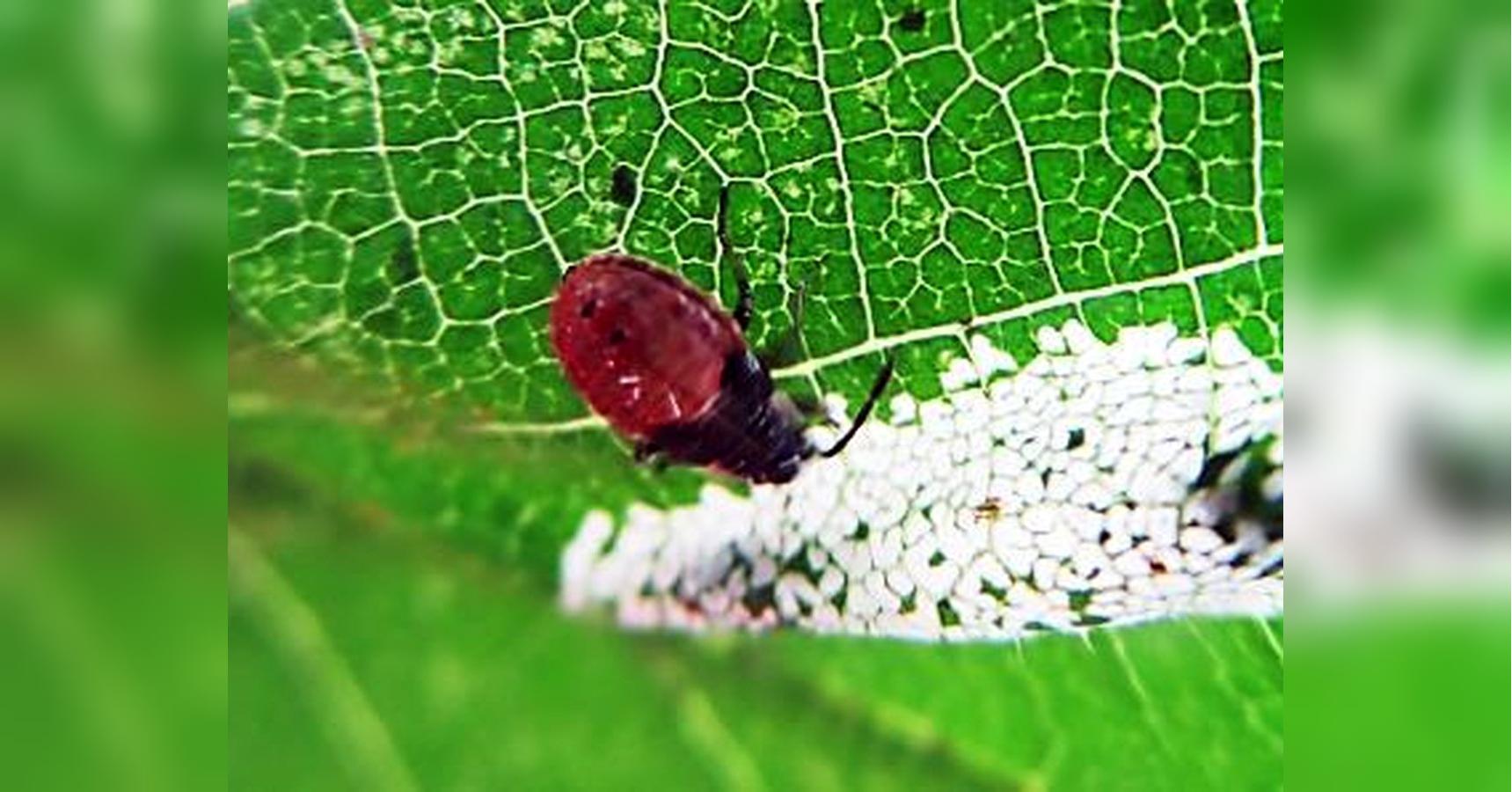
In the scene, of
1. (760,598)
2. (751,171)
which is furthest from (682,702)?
(751,171)

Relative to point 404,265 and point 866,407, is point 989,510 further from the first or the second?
point 404,265

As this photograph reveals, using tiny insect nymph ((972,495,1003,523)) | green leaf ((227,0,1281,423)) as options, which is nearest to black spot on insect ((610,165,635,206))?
green leaf ((227,0,1281,423))

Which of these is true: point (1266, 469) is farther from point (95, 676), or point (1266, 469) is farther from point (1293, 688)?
point (95, 676)

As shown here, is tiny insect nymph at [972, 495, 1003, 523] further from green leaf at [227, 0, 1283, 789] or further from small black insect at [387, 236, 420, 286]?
small black insect at [387, 236, 420, 286]

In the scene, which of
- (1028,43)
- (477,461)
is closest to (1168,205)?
(1028,43)

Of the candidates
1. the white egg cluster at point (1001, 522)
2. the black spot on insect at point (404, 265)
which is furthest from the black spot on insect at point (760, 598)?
the black spot on insect at point (404, 265)

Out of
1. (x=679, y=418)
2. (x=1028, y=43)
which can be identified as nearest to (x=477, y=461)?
(x=679, y=418)

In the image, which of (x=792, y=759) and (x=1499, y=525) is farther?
(x=792, y=759)

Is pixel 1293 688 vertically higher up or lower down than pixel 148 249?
lower down
